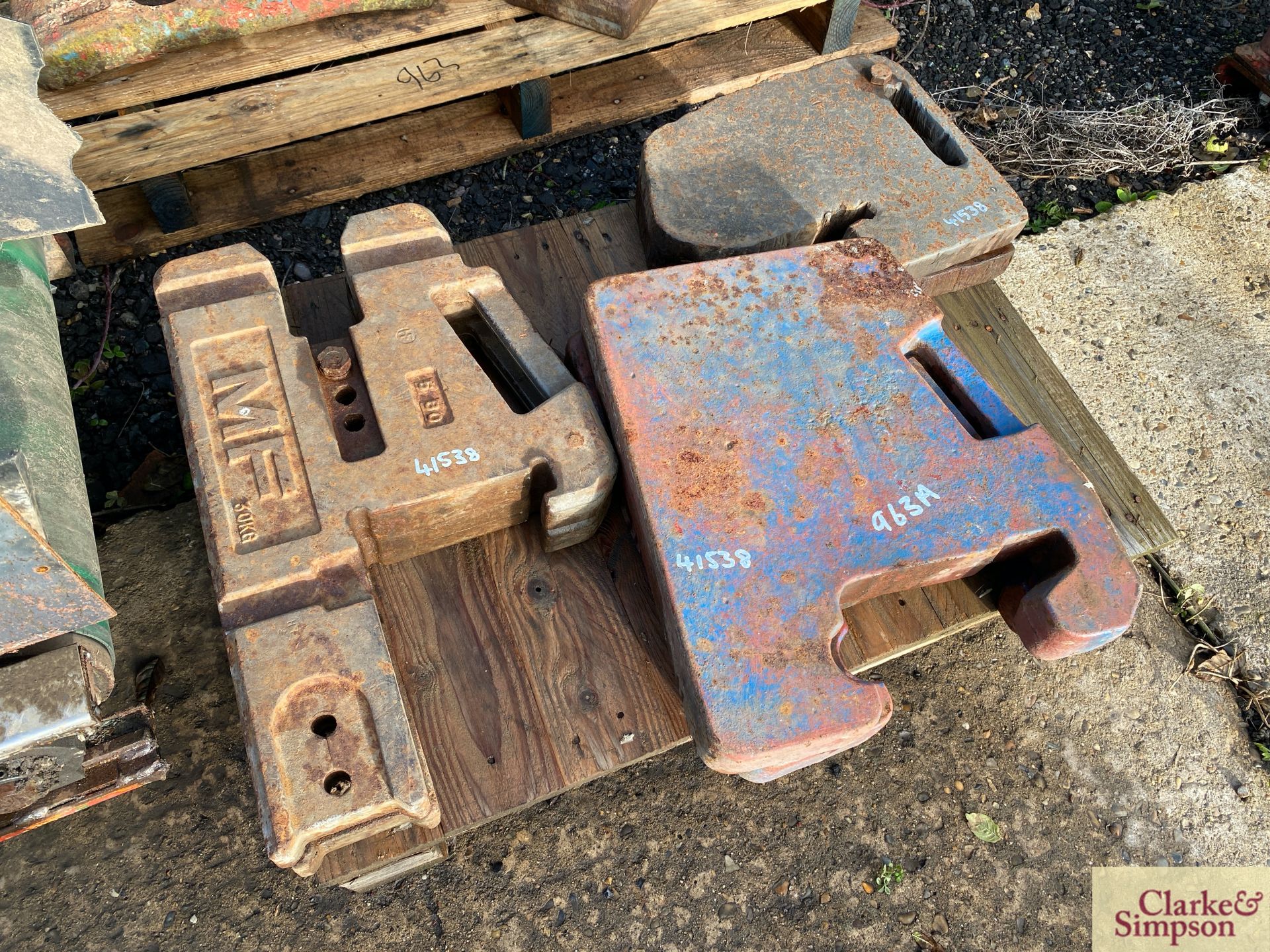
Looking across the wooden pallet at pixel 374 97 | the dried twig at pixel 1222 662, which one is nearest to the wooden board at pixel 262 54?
the wooden pallet at pixel 374 97

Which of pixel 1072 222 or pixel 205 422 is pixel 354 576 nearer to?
pixel 205 422

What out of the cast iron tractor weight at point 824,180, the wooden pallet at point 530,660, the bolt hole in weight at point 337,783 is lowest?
the wooden pallet at point 530,660

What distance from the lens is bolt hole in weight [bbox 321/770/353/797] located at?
151cm

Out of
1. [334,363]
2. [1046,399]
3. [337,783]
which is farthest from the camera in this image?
[1046,399]

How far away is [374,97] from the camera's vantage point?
2672 millimetres

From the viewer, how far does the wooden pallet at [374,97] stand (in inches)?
97.7

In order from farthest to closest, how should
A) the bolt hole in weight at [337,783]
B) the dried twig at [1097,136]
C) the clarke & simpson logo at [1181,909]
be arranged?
the dried twig at [1097,136] → the clarke & simpson logo at [1181,909] → the bolt hole in weight at [337,783]

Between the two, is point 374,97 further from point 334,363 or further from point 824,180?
point 824,180

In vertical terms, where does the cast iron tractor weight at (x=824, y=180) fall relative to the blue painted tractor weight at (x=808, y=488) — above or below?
above

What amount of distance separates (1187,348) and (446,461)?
257 cm

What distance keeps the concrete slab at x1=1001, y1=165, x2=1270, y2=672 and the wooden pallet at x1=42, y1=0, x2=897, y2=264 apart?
1.09 m

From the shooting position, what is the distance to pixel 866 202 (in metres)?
2.22

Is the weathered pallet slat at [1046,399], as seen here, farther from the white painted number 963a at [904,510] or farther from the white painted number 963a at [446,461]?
the white painted number 963a at [446,461]

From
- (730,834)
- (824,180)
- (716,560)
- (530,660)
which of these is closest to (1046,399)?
(824,180)
